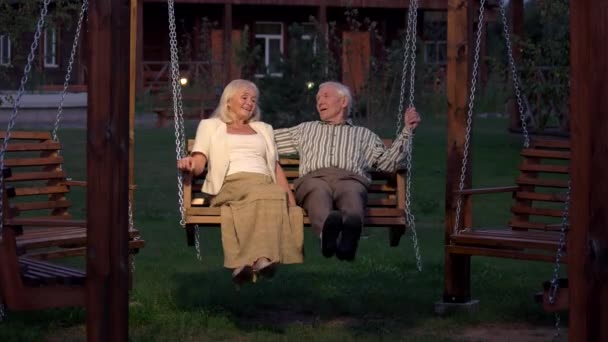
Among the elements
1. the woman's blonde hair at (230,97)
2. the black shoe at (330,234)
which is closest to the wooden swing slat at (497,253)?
the black shoe at (330,234)

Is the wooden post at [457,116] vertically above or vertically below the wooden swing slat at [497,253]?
above

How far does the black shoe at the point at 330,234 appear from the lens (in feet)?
23.8

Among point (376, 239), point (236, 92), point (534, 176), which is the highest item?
point (236, 92)

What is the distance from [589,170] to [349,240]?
250cm

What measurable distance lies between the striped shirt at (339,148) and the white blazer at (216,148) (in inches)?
9.2

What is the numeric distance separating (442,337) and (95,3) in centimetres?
325

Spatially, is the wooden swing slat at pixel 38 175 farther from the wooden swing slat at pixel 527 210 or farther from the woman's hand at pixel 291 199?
the wooden swing slat at pixel 527 210

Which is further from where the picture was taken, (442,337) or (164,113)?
(164,113)

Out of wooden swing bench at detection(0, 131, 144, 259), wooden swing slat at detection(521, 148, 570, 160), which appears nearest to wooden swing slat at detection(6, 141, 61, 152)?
wooden swing bench at detection(0, 131, 144, 259)

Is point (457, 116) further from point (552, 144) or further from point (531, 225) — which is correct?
point (531, 225)

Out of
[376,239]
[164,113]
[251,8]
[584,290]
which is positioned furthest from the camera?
[251,8]

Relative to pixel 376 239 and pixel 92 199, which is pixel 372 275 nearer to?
pixel 376 239

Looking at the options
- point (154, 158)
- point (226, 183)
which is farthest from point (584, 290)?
point (154, 158)

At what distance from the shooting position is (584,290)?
493 centimetres
